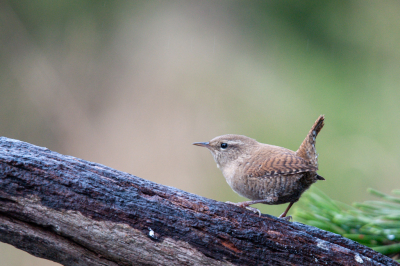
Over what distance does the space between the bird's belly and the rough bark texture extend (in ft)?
1.78

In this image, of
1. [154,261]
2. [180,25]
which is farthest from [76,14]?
[154,261]

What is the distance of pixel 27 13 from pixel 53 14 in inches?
10.8

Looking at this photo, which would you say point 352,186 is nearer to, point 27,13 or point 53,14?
point 53,14

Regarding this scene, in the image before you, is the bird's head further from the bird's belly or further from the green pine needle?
the green pine needle

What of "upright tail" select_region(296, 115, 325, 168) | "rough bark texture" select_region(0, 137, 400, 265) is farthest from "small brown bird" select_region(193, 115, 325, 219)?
"rough bark texture" select_region(0, 137, 400, 265)

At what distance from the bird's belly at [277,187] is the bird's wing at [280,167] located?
0.14 feet

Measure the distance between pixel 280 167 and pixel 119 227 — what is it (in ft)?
3.77

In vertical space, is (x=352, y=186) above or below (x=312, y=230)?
above

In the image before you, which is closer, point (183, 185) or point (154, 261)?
point (154, 261)

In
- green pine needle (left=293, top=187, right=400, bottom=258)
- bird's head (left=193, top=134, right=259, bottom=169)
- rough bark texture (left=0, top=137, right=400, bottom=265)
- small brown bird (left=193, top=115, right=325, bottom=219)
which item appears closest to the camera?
rough bark texture (left=0, top=137, right=400, bottom=265)

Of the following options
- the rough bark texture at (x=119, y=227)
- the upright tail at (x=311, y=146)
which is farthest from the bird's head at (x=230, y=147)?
the rough bark texture at (x=119, y=227)

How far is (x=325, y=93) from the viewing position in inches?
137

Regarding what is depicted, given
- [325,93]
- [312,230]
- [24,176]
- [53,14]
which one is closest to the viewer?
[24,176]

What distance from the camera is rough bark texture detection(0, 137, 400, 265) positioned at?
1604 mm
